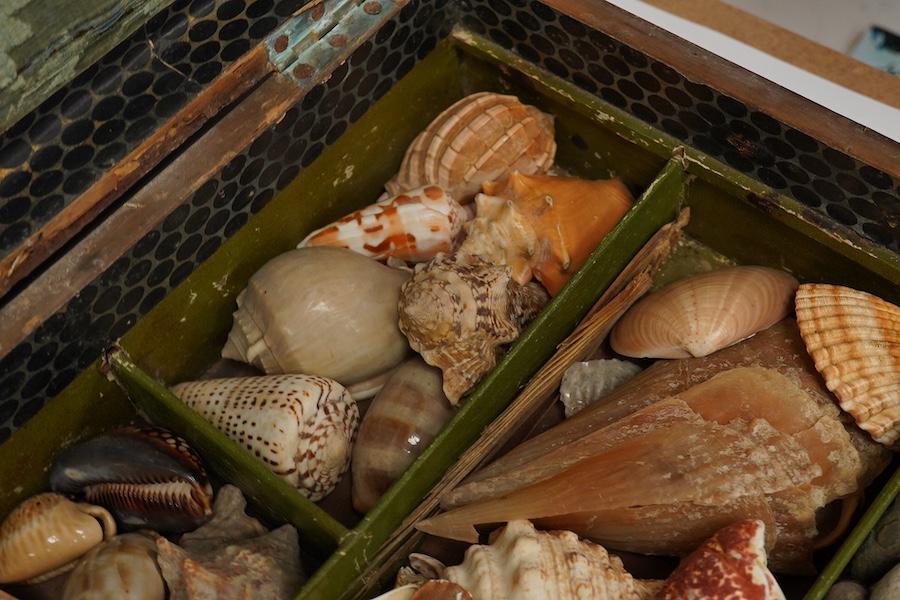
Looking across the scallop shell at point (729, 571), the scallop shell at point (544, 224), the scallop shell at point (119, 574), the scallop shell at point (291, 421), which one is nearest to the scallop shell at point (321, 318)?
the scallop shell at point (291, 421)

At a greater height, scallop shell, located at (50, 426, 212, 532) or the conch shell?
scallop shell, located at (50, 426, 212, 532)

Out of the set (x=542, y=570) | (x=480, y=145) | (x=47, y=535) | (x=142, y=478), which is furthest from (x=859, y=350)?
(x=47, y=535)

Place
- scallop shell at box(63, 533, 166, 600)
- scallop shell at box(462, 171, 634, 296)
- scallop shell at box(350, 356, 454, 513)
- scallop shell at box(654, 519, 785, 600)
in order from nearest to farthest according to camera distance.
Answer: scallop shell at box(654, 519, 785, 600) → scallop shell at box(63, 533, 166, 600) → scallop shell at box(350, 356, 454, 513) → scallop shell at box(462, 171, 634, 296)

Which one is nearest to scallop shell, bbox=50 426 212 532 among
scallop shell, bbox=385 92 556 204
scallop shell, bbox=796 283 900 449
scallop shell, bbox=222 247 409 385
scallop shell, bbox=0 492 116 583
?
scallop shell, bbox=0 492 116 583

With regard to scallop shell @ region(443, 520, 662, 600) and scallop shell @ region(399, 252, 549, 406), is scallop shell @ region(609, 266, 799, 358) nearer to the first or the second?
scallop shell @ region(399, 252, 549, 406)

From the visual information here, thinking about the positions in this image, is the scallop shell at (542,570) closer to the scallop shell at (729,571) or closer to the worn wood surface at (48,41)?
the scallop shell at (729,571)
